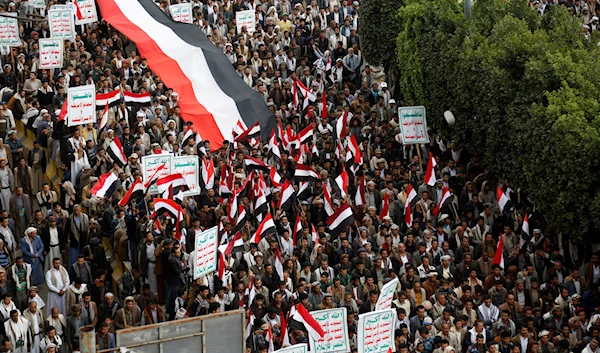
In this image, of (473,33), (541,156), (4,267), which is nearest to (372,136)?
(473,33)

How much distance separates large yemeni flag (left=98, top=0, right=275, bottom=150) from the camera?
102 feet

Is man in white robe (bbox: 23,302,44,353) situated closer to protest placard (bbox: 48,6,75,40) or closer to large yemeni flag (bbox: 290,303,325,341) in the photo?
large yemeni flag (bbox: 290,303,325,341)

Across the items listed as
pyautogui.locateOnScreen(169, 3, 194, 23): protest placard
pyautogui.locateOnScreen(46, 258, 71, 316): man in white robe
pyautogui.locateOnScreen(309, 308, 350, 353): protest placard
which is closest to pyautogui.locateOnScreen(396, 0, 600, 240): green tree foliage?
pyautogui.locateOnScreen(169, 3, 194, 23): protest placard

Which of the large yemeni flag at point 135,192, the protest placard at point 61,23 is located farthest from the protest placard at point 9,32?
the large yemeni flag at point 135,192

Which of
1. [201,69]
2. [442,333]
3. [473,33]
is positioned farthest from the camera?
[201,69]

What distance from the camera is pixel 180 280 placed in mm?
23734

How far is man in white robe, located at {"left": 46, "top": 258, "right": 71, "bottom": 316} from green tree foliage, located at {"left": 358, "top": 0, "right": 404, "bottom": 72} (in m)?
13.6

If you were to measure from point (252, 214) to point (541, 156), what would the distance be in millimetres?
5611

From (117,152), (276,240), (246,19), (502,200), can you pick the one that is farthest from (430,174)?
(246,19)

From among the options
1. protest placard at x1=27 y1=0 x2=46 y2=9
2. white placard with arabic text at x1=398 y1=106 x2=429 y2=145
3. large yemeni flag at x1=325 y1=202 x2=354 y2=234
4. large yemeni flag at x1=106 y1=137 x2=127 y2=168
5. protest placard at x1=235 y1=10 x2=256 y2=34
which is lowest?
large yemeni flag at x1=325 y1=202 x2=354 y2=234

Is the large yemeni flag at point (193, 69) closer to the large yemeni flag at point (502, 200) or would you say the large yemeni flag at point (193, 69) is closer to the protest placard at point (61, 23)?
the protest placard at point (61, 23)

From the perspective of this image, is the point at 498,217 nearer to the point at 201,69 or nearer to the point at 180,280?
the point at 180,280

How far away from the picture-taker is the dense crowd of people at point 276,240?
22922 millimetres

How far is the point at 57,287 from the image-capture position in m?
22.9
